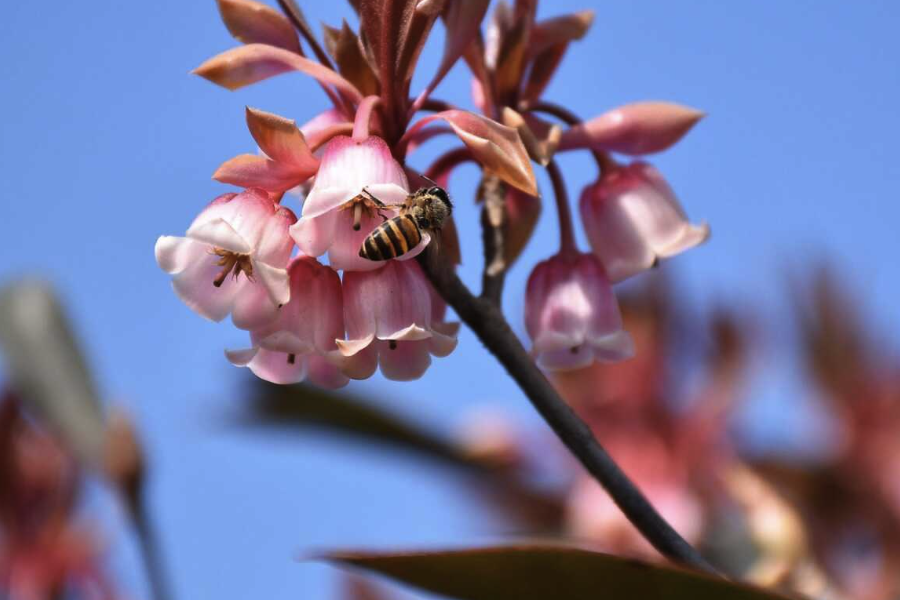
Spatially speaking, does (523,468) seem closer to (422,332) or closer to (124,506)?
(124,506)

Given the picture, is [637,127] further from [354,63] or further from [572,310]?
[354,63]

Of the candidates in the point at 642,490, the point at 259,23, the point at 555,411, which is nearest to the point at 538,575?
the point at 555,411

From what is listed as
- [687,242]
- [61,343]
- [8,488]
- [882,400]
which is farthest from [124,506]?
[882,400]

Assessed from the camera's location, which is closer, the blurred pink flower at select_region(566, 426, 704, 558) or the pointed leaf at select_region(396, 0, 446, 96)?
the pointed leaf at select_region(396, 0, 446, 96)

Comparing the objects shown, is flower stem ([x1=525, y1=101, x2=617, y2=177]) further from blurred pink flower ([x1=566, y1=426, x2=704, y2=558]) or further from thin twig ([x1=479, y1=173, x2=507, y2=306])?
blurred pink flower ([x1=566, y1=426, x2=704, y2=558])

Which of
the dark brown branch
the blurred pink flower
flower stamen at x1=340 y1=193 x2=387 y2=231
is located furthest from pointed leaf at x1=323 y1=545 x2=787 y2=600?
the blurred pink flower

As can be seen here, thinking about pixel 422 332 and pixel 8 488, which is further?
pixel 8 488
